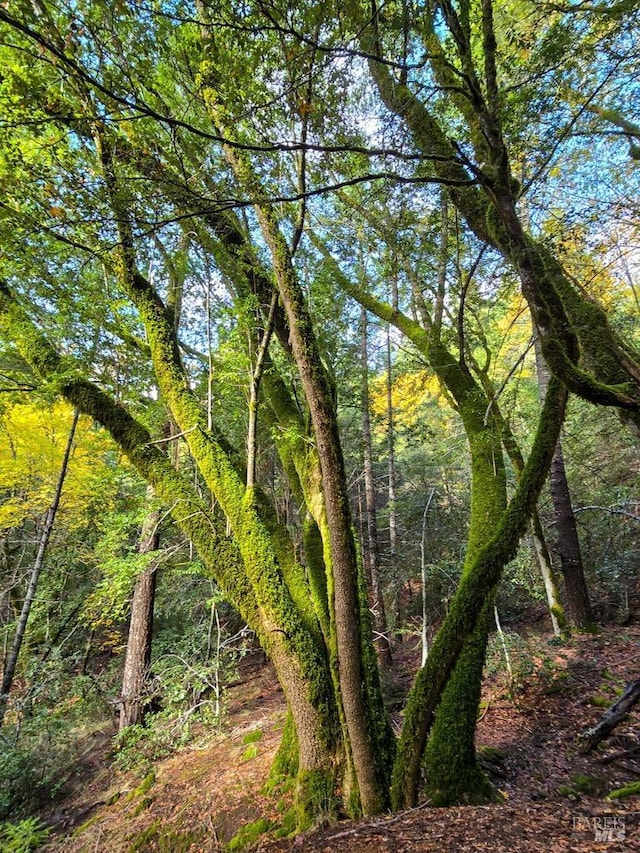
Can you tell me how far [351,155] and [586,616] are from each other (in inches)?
322

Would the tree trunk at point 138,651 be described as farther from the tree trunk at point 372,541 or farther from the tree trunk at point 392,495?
the tree trunk at point 392,495

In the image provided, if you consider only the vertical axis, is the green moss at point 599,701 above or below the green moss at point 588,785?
above

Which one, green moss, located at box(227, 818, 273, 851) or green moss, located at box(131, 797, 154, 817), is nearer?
green moss, located at box(227, 818, 273, 851)

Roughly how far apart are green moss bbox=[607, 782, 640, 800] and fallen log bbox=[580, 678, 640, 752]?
0.98 meters

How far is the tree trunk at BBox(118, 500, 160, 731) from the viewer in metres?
6.62

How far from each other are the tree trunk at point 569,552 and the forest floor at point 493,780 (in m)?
0.39

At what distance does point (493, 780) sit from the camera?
3463mm

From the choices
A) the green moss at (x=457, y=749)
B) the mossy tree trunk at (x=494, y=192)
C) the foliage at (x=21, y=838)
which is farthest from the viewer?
the foliage at (x=21, y=838)

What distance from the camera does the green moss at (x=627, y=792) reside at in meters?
2.77

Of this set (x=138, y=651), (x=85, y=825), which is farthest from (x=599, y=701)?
(x=138, y=651)

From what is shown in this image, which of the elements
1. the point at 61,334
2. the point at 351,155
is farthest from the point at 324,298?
the point at 61,334

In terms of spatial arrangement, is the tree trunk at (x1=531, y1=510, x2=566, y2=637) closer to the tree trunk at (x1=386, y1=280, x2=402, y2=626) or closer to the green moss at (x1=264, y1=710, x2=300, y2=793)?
the tree trunk at (x1=386, y1=280, x2=402, y2=626)

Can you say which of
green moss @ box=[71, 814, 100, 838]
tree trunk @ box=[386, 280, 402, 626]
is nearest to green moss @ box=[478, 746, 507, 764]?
green moss @ box=[71, 814, 100, 838]

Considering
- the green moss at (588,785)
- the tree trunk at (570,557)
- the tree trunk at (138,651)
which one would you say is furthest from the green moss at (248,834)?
the tree trunk at (570,557)
